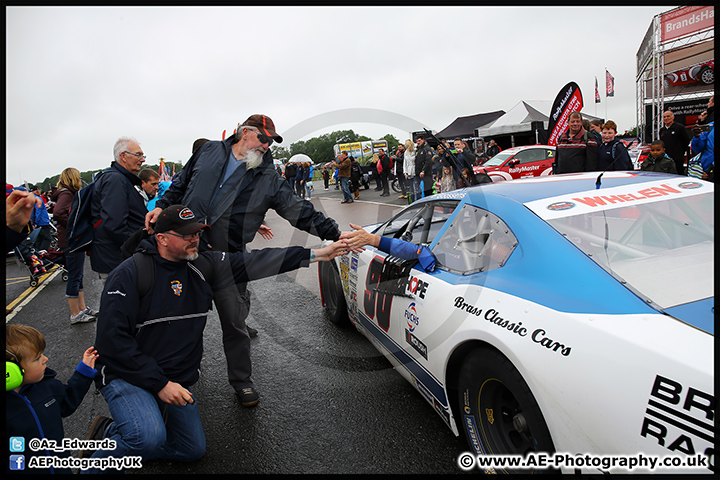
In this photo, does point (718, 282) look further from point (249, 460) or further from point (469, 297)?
point (249, 460)

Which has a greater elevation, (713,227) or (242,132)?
(242,132)

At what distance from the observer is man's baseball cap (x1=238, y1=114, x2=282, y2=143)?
2.97m

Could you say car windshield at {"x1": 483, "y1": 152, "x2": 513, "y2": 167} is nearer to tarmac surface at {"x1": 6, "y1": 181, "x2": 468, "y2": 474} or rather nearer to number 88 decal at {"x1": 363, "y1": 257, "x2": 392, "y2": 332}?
tarmac surface at {"x1": 6, "y1": 181, "x2": 468, "y2": 474}

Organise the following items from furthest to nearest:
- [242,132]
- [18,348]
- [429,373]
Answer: [242,132]
[429,373]
[18,348]

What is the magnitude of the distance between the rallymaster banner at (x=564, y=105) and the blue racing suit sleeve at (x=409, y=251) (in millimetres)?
A: 6727

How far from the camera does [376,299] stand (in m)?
2.91

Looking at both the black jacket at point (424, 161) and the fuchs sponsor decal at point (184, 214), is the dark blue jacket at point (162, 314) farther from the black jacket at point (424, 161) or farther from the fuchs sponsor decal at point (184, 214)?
the black jacket at point (424, 161)

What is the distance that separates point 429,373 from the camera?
228 centimetres

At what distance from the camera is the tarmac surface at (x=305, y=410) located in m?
2.27

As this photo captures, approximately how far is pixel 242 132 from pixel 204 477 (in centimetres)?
224

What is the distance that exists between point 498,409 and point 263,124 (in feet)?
7.88

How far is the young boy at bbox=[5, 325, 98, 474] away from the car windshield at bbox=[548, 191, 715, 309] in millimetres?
2539

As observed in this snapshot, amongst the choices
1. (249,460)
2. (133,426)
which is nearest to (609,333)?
(249,460)

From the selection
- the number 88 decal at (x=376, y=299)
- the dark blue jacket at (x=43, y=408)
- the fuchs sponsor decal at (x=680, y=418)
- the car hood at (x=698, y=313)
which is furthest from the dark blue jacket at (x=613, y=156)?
the dark blue jacket at (x=43, y=408)
